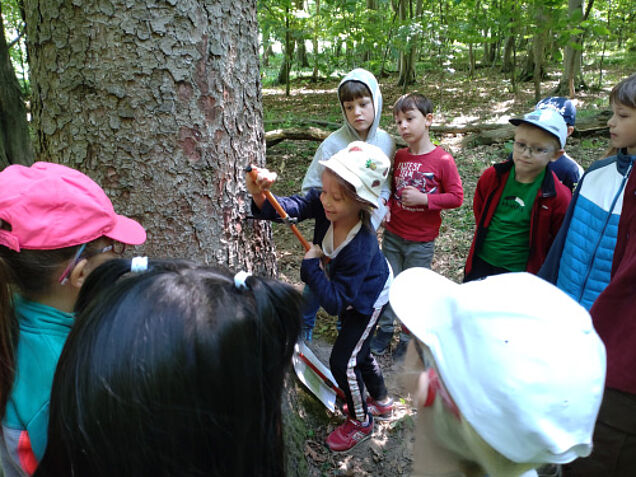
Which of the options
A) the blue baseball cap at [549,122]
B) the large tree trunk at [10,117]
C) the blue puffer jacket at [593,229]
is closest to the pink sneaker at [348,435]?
the blue puffer jacket at [593,229]

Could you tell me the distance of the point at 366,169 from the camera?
6.58ft

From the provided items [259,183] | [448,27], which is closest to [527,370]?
[259,183]

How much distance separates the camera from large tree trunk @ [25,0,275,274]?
1616 mm

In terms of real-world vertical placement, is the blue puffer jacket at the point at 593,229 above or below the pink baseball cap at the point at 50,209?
below

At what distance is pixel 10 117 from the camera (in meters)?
3.99

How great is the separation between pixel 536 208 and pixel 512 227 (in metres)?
0.21

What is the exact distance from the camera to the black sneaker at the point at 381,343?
10.9ft

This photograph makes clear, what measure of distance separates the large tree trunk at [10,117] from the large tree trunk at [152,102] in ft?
9.18

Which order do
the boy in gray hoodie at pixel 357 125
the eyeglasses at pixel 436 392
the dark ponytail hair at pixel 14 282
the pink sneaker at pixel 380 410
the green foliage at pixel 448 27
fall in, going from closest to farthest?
1. the eyeglasses at pixel 436 392
2. the dark ponytail hair at pixel 14 282
3. the pink sneaker at pixel 380 410
4. the boy in gray hoodie at pixel 357 125
5. the green foliage at pixel 448 27

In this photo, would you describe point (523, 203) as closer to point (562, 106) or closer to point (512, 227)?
point (512, 227)

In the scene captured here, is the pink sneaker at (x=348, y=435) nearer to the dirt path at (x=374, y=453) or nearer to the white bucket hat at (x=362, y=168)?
the dirt path at (x=374, y=453)

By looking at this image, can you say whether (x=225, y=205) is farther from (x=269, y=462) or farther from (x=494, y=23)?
(x=494, y=23)

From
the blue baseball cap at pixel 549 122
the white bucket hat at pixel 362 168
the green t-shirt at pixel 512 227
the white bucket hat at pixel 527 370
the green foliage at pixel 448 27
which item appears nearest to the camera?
the white bucket hat at pixel 527 370

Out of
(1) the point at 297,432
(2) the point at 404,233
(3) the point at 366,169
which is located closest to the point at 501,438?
(3) the point at 366,169
